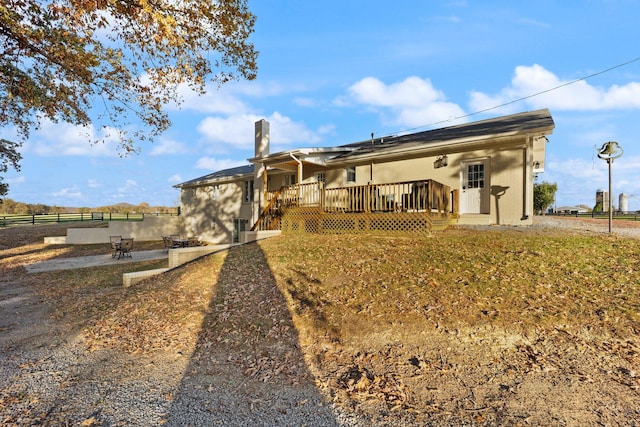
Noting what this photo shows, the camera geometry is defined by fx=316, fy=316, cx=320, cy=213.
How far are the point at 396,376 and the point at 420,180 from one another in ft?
26.1

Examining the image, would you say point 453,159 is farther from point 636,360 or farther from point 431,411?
point 431,411

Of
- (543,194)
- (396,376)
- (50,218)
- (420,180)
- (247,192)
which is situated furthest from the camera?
(50,218)

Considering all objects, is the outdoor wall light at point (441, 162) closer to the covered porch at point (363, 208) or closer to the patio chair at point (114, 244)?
the covered porch at point (363, 208)

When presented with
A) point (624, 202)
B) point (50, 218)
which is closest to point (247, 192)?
point (50, 218)

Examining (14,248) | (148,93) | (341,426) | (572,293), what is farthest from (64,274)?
(572,293)

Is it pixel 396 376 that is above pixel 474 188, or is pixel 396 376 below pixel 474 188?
below

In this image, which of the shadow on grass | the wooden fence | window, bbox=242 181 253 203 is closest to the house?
window, bbox=242 181 253 203

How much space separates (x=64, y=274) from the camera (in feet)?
35.8

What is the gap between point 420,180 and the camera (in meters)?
10.6

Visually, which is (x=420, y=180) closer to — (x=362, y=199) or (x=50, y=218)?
(x=362, y=199)

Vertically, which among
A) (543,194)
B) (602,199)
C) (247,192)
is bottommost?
(247,192)

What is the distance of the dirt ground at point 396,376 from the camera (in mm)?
3002

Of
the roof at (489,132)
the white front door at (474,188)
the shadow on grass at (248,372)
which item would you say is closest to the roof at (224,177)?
the roof at (489,132)

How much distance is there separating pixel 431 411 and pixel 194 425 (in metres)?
2.25
